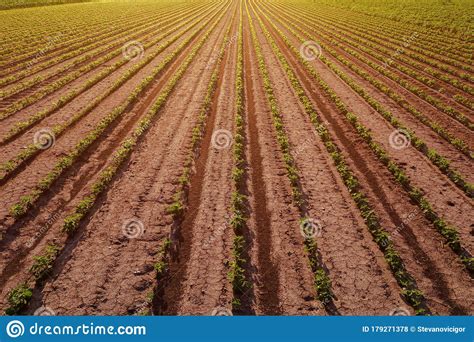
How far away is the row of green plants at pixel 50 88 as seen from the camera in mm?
18106

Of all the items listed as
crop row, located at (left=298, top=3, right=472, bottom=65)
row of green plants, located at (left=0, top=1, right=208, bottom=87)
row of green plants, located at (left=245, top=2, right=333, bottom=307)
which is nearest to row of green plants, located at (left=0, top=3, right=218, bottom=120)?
row of green plants, located at (left=0, top=1, right=208, bottom=87)

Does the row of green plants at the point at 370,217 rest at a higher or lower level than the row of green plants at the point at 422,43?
lower

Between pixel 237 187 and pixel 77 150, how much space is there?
25.2ft

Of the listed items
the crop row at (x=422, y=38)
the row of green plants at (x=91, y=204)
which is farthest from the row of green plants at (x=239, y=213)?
the crop row at (x=422, y=38)

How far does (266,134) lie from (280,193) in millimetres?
4800

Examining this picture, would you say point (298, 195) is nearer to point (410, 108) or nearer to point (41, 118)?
point (410, 108)

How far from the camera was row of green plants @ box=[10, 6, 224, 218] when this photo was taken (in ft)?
37.1

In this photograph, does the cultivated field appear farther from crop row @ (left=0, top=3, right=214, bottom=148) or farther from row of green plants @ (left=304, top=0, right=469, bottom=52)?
row of green plants @ (left=304, top=0, right=469, bottom=52)

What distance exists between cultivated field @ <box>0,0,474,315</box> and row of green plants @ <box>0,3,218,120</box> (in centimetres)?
13

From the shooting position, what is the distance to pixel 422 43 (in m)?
32.7

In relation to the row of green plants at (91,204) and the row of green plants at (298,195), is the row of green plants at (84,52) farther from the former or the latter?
the row of green plants at (298,195)

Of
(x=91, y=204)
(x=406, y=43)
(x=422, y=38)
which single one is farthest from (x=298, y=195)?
(x=422, y=38)

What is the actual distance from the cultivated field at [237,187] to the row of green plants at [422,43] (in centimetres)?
124

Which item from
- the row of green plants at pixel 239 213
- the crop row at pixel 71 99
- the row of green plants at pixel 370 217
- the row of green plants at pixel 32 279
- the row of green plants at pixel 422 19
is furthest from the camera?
the row of green plants at pixel 422 19
